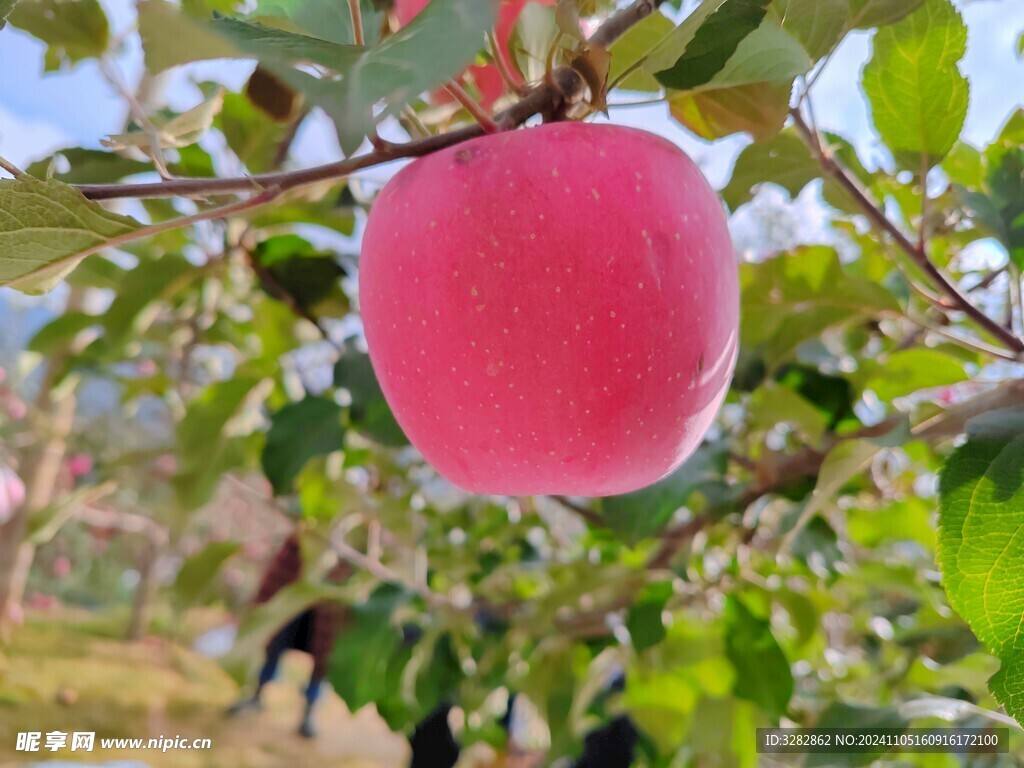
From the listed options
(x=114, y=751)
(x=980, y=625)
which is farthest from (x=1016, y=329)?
(x=114, y=751)

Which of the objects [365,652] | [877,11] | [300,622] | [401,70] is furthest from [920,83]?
[300,622]

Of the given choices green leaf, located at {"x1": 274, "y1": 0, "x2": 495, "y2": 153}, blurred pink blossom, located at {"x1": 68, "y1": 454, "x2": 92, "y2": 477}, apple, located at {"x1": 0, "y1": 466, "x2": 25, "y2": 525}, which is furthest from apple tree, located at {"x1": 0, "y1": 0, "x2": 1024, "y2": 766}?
blurred pink blossom, located at {"x1": 68, "y1": 454, "x2": 92, "y2": 477}

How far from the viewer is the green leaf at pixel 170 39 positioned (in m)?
0.17

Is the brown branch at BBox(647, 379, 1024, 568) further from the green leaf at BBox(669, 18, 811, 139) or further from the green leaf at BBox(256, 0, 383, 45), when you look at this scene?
the green leaf at BBox(256, 0, 383, 45)

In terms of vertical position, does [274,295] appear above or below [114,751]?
above

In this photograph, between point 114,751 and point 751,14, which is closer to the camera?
point 751,14

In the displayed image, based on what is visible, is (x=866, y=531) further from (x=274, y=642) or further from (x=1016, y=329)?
(x=274, y=642)

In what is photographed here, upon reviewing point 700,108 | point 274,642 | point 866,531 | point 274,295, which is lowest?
point 274,642

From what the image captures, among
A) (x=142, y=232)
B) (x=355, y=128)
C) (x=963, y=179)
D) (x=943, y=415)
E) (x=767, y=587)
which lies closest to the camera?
(x=355, y=128)

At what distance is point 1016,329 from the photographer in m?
0.41

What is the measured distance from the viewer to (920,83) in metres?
0.30

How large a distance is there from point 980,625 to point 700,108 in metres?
0.22

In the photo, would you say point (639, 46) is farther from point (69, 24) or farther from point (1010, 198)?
point (69, 24)

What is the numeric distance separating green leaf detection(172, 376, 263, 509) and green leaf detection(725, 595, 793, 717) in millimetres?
460
